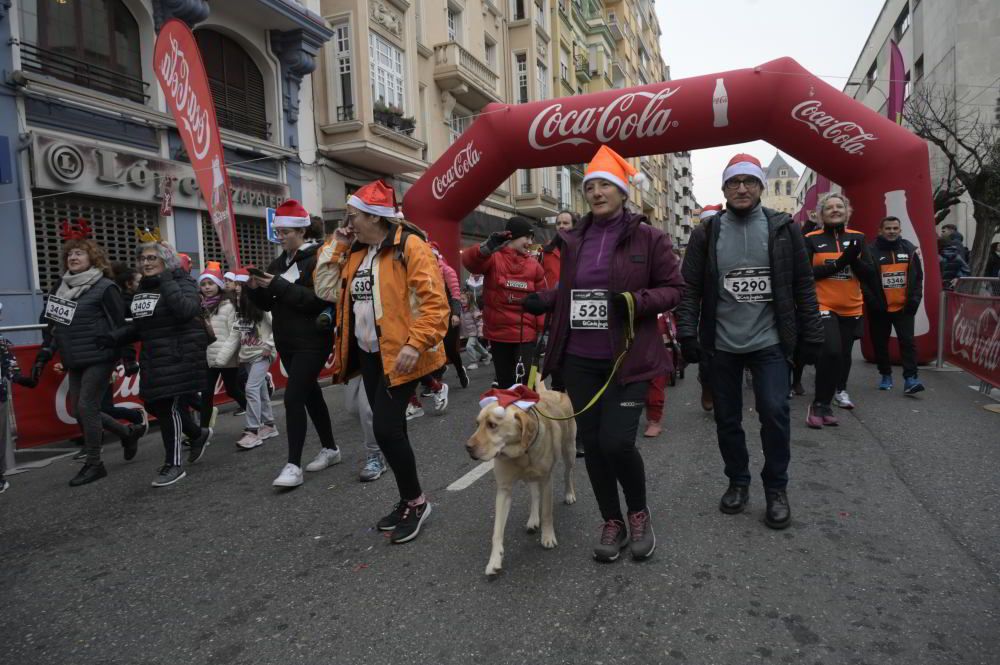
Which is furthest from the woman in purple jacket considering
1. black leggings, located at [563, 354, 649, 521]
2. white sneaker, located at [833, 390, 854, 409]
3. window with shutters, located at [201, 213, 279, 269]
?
window with shutters, located at [201, 213, 279, 269]

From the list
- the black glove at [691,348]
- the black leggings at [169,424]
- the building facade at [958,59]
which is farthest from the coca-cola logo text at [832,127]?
the building facade at [958,59]

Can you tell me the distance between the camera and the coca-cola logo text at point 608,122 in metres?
8.72

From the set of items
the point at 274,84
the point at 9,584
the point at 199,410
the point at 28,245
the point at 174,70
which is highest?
the point at 274,84

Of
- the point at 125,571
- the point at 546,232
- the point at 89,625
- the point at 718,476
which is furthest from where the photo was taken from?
the point at 546,232

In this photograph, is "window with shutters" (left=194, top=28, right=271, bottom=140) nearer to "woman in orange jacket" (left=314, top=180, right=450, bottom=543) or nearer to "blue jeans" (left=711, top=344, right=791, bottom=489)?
"woman in orange jacket" (left=314, top=180, right=450, bottom=543)

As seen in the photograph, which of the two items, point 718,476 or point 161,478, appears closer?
point 718,476

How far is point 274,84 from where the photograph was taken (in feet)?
50.4

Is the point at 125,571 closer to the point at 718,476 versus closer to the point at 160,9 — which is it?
the point at 718,476

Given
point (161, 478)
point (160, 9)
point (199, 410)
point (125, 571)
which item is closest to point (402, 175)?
point (160, 9)

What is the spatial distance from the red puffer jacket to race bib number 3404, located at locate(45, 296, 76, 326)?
10.7 feet

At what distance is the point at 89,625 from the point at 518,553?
1.97 m

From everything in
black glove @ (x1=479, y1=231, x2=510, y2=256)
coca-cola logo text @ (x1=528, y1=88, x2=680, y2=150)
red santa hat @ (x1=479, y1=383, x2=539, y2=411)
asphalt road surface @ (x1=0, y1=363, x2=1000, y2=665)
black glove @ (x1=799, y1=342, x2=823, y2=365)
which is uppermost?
coca-cola logo text @ (x1=528, y1=88, x2=680, y2=150)

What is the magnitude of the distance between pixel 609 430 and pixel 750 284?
127 centimetres

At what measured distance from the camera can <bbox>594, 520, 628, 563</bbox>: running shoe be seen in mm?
3180
